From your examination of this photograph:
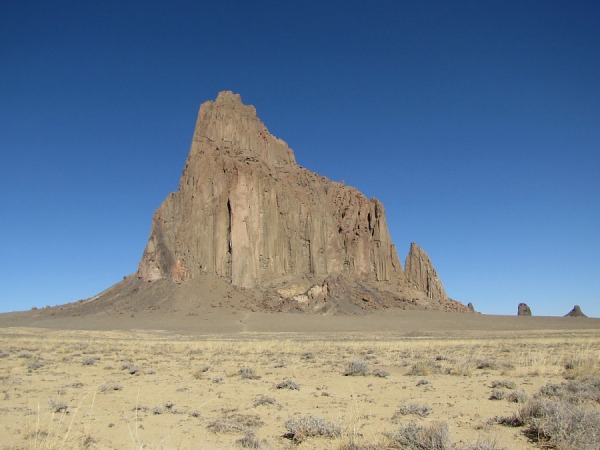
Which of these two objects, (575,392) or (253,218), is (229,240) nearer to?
(253,218)

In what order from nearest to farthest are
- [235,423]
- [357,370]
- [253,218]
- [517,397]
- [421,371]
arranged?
[235,423] → [517,397] → [357,370] → [421,371] → [253,218]

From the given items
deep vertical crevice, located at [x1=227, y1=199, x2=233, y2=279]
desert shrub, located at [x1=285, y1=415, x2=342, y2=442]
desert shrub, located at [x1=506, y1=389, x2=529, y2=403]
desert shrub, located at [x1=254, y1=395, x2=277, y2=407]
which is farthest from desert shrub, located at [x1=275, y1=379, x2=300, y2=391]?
deep vertical crevice, located at [x1=227, y1=199, x2=233, y2=279]

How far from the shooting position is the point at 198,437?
27.2 feet

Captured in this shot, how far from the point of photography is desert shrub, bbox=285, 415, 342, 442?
26.5 feet

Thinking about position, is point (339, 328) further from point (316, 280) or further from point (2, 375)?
point (2, 375)

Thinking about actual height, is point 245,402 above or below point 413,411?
below

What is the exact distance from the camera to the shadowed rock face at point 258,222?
100 meters

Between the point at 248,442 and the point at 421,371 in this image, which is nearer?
the point at 248,442

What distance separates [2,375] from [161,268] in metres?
84.4

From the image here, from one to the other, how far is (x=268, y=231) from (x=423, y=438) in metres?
99.8

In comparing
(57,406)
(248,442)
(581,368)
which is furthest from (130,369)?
(581,368)

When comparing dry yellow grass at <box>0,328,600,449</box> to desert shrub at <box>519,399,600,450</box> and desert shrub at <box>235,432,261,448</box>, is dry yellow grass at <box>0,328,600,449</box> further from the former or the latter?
desert shrub at <box>519,399,600,450</box>

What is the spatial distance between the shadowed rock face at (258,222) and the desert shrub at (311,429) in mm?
89949

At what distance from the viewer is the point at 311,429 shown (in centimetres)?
820
